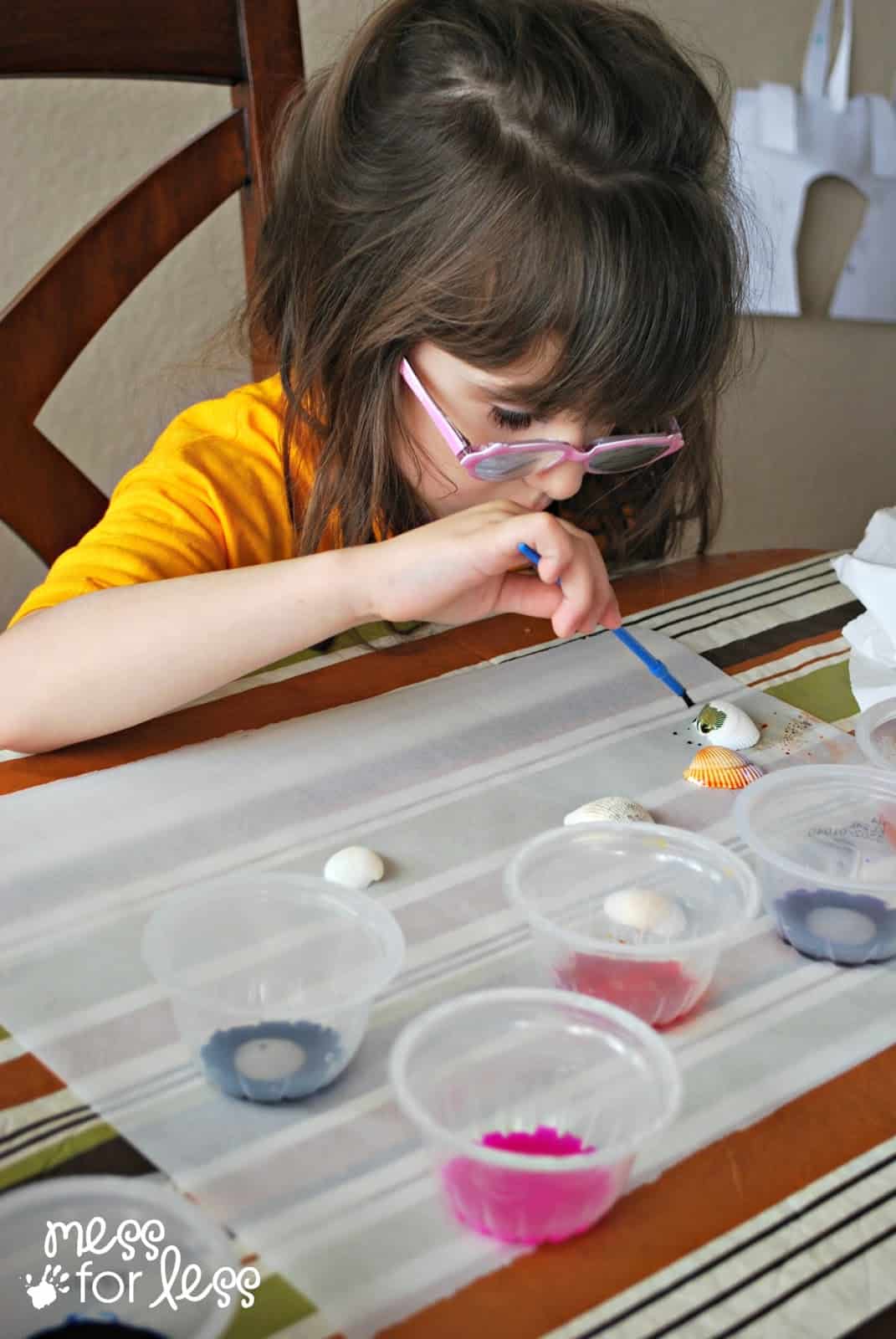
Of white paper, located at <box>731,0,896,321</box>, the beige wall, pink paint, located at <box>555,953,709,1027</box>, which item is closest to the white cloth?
pink paint, located at <box>555,953,709,1027</box>

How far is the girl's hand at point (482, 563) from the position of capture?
900 millimetres

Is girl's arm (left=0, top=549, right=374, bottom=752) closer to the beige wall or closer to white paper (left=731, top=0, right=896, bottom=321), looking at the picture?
the beige wall

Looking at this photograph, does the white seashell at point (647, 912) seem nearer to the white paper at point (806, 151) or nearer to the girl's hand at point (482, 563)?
the girl's hand at point (482, 563)

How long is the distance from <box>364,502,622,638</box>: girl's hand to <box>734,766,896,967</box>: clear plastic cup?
0.20 metres

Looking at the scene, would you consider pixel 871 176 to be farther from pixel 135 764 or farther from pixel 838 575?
pixel 135 764

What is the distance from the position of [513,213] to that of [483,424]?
0.52ft

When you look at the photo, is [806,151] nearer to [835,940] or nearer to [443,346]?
[443,346]

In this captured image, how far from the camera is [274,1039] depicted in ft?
1.92

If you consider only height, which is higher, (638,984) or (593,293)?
(593,293)

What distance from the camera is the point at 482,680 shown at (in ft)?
3.24

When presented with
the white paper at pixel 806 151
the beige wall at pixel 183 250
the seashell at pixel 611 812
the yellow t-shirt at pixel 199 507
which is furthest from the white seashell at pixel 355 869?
the white paper at pixel 806 151

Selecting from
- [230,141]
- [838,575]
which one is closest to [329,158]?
[230,141]

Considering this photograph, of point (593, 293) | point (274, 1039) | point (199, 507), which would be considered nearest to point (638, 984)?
point (274, 1039)

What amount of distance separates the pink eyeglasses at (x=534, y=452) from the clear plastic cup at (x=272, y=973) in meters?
0.43
